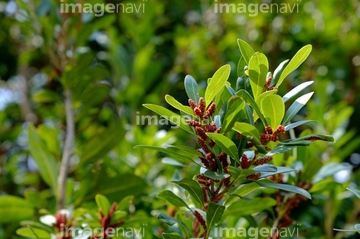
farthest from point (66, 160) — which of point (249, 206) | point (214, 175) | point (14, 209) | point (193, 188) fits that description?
point (214, 175)

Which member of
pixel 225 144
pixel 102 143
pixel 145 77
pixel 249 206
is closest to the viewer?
pixel 225 144

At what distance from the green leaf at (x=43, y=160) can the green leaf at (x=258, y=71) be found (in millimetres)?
1059

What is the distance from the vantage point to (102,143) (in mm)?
1915

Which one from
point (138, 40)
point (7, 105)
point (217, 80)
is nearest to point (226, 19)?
point (138, 40)

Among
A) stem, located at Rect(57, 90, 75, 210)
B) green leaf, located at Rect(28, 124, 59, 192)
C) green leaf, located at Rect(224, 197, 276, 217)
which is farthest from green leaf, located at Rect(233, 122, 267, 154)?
green leaf, located at Rect(28, 124, 59, 192)

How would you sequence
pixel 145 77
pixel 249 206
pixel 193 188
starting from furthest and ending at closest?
pixel 145 77, pixel 249 206, pixel 193 188

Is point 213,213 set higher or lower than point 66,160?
lower

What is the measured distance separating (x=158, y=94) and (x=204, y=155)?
1704mm

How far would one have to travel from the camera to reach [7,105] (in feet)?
12.2

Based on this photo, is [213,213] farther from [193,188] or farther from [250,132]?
[250,132]

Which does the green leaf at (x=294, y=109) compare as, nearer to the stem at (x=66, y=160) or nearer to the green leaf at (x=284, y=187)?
the green leaf at (x=284, y=187)

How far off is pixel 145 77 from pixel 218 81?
1.78 m

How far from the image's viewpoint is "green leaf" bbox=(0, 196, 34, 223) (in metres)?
1.80

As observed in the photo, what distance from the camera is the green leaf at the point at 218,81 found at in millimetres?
1035
